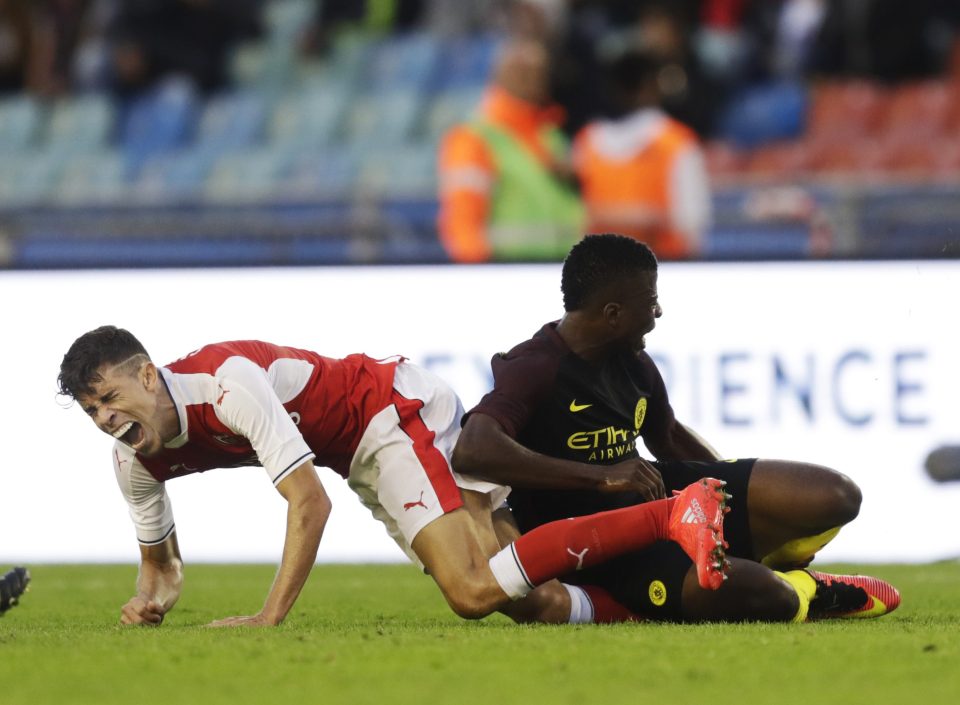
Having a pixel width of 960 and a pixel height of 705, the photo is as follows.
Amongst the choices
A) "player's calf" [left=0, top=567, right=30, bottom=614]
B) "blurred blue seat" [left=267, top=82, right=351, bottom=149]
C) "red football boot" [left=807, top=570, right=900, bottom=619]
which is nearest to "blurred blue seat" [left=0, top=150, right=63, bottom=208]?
"blurred blue seat" [left=267, top=82, right=351, bottom=149]

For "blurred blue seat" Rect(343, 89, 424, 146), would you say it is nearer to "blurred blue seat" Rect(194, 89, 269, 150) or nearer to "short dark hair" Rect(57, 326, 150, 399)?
"blurred blue seat" Rect(194, 89, 269, 150)

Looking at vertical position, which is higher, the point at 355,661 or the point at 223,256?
the point at 223,256

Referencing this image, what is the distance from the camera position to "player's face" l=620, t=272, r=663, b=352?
5090 millimetres

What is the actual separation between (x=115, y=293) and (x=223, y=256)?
1.91 ft

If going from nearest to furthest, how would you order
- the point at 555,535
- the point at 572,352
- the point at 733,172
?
1. the point at 555,535
2. the point at 572,352
3. the point at 733,172

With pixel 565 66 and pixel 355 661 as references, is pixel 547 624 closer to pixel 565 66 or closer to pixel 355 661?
pixel 355 661

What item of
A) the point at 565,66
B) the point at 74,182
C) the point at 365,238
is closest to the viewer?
the point at 365,238

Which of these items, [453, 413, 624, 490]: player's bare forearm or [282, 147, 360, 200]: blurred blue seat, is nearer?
[453, 413, 624, 490]: player's bare forearm

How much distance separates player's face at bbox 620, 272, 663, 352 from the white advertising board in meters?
2.36

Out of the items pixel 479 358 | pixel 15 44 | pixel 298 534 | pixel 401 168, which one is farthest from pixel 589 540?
pixel 15 44

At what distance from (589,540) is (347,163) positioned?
892cm

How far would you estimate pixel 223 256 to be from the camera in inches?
322

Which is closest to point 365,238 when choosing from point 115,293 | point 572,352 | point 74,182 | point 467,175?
point 467,175

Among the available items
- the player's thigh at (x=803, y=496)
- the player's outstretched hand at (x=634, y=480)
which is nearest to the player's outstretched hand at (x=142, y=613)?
the player's outstretched hand at (x=634, y=480)
